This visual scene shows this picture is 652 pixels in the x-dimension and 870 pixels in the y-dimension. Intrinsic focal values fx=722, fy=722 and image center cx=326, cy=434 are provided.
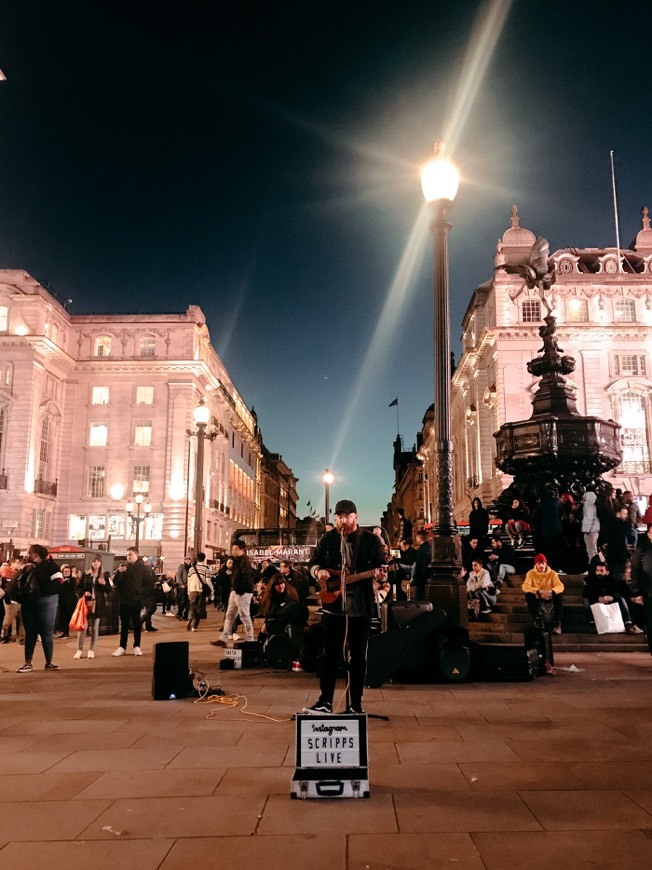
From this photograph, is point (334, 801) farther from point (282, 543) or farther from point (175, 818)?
point (282, 543)

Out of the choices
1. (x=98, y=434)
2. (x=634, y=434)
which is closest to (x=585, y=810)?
(x=634, y=434)

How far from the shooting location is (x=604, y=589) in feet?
43.4

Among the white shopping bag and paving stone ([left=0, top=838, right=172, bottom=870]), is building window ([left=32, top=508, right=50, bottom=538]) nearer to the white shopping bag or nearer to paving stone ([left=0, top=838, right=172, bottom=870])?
the white shopping bag

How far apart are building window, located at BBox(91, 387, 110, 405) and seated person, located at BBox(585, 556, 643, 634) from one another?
48.6m

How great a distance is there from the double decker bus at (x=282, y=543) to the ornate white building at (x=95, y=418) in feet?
62.6

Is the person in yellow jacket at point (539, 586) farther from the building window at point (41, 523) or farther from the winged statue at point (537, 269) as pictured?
the building window at point (41, 523)

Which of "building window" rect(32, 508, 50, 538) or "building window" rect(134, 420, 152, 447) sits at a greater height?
"building window" rect(134, 420, 152, 447)

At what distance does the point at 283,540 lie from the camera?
32562 mm

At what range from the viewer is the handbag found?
12.5m

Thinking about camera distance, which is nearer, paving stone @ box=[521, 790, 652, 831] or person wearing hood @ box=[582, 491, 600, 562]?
paving stone @ box=[521, 790, 652, 831]

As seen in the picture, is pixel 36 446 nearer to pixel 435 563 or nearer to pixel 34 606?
pixel 34 606

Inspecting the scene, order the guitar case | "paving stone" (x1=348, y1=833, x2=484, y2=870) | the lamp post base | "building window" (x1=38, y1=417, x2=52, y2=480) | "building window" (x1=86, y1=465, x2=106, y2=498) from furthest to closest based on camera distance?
"building window" (x1=86, y1=465, x2=106, y2=498)
"building window" (x1=38, y1=417, x2=52, y2=480)
the lamp post base
the guitar case
"paving stone" (x1=348, y1=833, x2=484, y2=870)

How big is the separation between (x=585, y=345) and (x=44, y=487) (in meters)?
39.5

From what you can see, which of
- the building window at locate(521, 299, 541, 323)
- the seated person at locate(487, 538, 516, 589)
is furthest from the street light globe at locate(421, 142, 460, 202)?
the building window at locate(521, 299, 541, 323)
